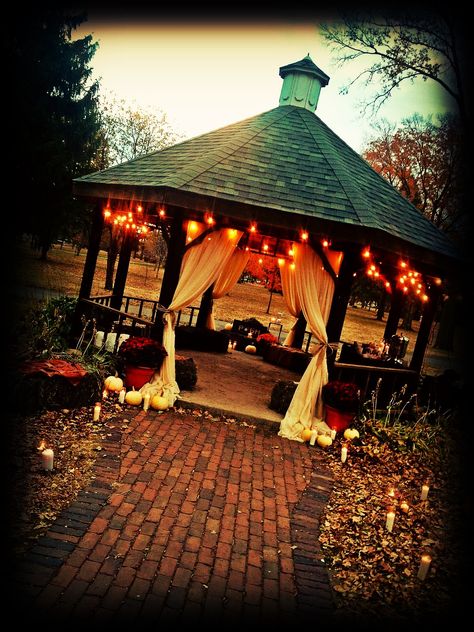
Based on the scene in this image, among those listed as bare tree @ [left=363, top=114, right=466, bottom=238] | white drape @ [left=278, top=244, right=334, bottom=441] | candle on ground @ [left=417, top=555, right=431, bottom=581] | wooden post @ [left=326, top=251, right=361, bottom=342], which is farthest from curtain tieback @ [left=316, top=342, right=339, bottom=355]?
bare tree @ [left=363, top=114, right=466, bottom=238]

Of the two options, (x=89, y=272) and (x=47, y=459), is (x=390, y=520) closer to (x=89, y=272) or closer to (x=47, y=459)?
(x=47, y=459)

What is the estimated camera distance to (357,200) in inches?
312

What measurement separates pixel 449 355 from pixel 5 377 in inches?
1033

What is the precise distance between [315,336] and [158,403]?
3.32 metres

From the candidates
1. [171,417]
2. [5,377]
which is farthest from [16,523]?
[171,417]

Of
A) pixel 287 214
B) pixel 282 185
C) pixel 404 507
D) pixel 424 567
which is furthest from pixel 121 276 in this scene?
pixel 424 567

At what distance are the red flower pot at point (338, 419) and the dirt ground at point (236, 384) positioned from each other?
98 centimetres

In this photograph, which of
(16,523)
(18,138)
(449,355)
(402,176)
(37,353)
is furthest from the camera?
(402,176)

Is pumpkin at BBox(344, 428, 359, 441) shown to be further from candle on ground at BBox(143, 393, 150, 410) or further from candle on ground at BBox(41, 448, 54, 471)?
candle on ground at BBox(41, 448, 54, 471)

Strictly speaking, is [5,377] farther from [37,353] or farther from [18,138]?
[18,138]

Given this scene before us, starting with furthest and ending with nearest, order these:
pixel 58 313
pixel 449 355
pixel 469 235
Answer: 1. pixel 449 355
2. pixel 58 313
3. pixel 469 235

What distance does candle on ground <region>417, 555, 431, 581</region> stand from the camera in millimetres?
3750

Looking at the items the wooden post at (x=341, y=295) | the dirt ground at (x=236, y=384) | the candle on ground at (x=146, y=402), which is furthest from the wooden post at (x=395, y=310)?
the candle on ground at (x=146, y=402)

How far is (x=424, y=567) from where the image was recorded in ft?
12.4
